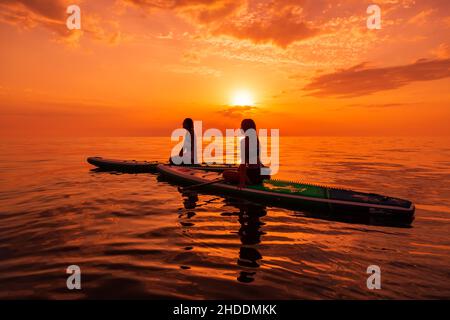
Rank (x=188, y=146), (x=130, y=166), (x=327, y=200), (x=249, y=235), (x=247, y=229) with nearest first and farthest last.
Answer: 1. (x=249, y=235)
2. (x=247, y=229)
3. (x=327, y=200)
4. (x=188, y=146)
5. (x=130, y=166)

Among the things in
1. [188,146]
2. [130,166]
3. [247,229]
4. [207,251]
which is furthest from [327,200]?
[130,166]

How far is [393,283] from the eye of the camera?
4574 millimetres

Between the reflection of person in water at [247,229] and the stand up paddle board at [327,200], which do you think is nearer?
the reflection of person in water at [247,229]

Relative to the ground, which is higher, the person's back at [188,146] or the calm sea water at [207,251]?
the person's back at [188,146]

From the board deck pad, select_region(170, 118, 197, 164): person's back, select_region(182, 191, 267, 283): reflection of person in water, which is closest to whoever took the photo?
select_region(182, 191, 267, 283): reflection of person in water

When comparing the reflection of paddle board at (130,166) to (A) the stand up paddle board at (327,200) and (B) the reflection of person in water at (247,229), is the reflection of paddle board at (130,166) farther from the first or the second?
(A) the stand up paddle board at (327,200)

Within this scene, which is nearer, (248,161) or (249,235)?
(249,235)

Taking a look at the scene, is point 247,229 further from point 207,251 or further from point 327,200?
point 327,200

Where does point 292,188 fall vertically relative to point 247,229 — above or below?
above

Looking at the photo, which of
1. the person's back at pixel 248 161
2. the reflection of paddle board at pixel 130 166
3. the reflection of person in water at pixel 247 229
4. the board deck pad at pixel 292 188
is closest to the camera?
the reflection of person in water at pixel 247 229

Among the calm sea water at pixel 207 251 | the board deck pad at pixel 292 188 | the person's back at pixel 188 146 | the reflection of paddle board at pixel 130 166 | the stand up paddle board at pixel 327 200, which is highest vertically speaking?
the person's back at pixel 188 146

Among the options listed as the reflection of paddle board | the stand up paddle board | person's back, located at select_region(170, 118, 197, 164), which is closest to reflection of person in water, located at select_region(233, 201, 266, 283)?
the stand up paddle board

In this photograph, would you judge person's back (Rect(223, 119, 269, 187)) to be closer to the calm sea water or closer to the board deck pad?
the board deck pad

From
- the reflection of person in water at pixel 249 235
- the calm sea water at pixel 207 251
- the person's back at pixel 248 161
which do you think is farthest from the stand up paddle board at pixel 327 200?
the reflection of person in water at pixel 249 235
